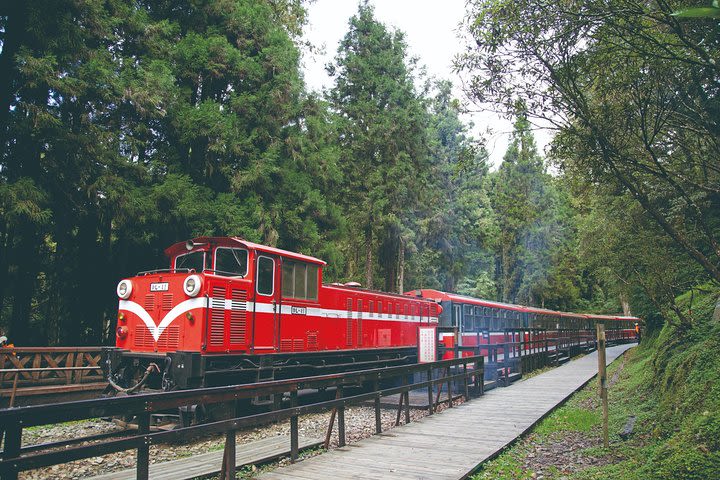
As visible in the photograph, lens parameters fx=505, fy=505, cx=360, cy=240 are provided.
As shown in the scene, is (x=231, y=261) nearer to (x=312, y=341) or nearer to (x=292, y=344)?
(x=292, y=344)

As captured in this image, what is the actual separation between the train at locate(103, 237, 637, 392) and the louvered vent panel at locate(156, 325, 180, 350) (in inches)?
0.8

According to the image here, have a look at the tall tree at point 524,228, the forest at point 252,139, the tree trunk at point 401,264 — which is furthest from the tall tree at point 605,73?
the tall tree at point 524,228

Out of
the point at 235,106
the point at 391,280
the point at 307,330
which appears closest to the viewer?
the point at 307,330

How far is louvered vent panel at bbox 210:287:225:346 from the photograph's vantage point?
9.72m

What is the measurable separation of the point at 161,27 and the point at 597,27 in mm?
14392

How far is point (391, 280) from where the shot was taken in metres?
34.5

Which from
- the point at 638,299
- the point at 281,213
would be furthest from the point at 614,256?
the point at 281,213

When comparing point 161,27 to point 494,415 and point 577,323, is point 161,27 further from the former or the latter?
point 577,323

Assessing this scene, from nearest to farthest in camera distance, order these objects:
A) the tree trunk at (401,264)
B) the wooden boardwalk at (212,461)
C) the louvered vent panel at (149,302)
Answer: the wooden boardwalk at (212,461) → the louvered vent panel at (149,302) → the tree trunk at (401,264)

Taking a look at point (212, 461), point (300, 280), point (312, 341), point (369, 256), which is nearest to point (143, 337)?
point (300, 280)

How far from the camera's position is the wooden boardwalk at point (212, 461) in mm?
6312

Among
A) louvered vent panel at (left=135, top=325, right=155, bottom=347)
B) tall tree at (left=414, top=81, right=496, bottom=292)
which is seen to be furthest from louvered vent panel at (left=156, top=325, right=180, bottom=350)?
tall tree at (left=414, top=81, right=496, bottom=292)

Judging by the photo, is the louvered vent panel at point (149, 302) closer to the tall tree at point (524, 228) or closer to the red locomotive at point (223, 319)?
the red locomotive at point (223, 319)

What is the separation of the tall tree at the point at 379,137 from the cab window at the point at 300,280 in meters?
17.4
